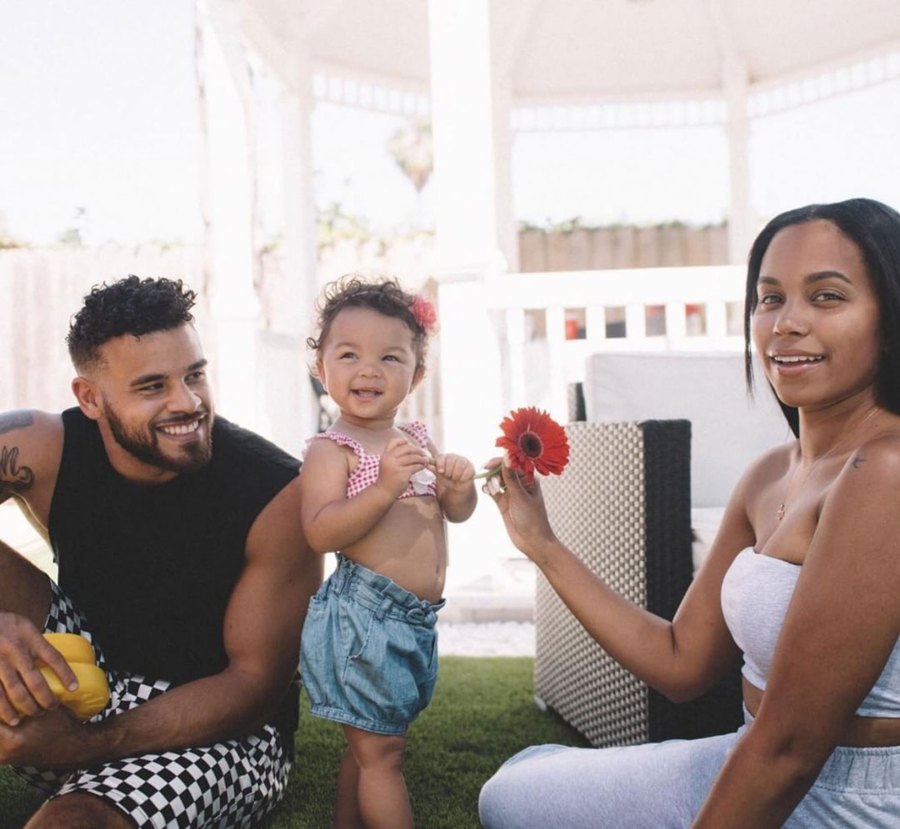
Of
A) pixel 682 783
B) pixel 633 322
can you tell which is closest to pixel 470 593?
pixel 633 322

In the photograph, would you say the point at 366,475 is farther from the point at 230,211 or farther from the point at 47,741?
the point at 230,211

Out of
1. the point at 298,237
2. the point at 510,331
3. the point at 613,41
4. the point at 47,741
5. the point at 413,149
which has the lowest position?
the point at 47,741

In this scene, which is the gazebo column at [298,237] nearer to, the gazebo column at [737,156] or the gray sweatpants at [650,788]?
the gazebo column at [737,156]

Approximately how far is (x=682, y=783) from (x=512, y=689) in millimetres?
2058

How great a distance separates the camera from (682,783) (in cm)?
183

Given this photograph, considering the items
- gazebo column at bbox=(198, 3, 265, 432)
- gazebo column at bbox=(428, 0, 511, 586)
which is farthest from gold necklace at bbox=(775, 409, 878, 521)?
gazebo column at bbox=(198, 3, 265, 432)

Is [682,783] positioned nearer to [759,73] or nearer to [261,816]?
[261,816]

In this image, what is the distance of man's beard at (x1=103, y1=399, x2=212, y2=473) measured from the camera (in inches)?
93.0

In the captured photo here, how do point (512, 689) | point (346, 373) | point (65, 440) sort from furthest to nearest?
point (512, 689)
point (65, 440)
point (346, 373)

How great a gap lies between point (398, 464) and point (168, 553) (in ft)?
2.32

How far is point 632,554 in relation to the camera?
2.70 m

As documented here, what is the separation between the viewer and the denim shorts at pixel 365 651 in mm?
2123

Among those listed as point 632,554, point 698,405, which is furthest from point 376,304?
point 698,405

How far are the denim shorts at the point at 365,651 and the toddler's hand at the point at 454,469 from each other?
0.28 meters
